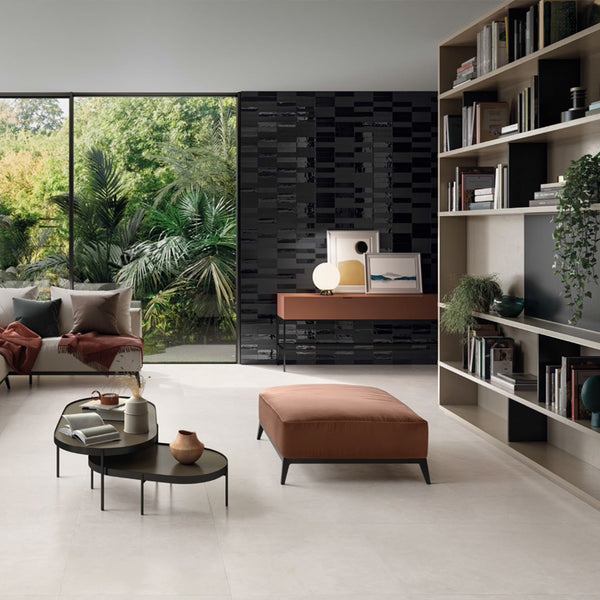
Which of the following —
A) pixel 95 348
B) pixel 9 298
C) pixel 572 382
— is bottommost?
pixel 95 348

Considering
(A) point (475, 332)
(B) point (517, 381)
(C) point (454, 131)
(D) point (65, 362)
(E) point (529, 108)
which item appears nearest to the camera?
(E) point (529, 108)

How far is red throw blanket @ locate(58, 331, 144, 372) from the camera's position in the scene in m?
6.68

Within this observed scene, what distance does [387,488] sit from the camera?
3961 mm

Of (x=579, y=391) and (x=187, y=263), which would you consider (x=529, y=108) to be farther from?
(x=187, y=263)

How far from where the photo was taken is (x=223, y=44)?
6117mm

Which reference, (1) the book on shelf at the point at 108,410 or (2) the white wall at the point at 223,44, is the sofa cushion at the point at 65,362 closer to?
(1) the book on shelf at the point at 108,410

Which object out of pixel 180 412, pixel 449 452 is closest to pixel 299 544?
pixel 449 452

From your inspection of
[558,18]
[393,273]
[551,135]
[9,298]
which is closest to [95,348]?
[9,298]

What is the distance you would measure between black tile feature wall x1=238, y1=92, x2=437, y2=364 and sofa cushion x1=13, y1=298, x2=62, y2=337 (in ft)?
6.67

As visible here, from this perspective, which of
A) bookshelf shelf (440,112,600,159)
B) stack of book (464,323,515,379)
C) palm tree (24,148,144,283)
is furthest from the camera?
palm tree (24,148,144,283)

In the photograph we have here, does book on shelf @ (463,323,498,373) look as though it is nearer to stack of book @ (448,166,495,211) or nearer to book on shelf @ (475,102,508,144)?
stack of book @ (448,166,495,211)

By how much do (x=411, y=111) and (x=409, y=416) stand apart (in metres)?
4.93

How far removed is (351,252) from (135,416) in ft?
15.1

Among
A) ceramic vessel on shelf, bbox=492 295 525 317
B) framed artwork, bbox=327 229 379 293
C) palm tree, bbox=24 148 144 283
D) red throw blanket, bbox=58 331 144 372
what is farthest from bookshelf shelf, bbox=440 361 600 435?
palm tree, bbox=24 148 144 283
